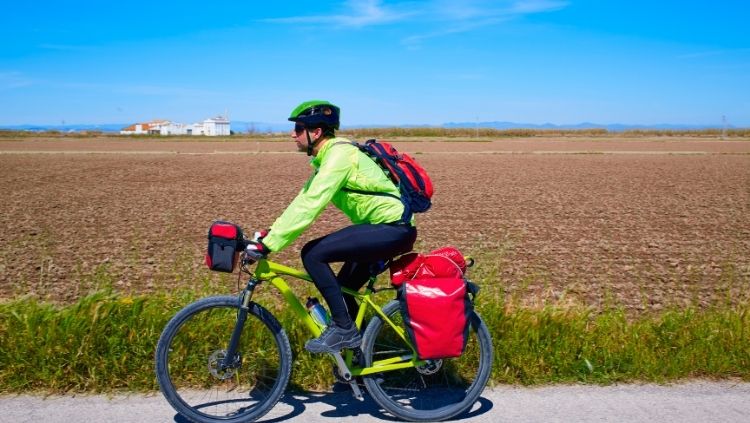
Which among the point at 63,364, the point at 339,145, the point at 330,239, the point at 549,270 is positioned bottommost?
the point at 549,270

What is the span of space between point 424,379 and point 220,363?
1.38 m

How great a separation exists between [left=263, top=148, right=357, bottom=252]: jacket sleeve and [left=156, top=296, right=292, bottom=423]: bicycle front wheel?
582mm

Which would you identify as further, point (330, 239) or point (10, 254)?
point (10, 254)

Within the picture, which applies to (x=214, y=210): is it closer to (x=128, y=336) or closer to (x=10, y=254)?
(x=10, y=254)

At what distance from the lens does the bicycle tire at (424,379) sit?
372 centimetres

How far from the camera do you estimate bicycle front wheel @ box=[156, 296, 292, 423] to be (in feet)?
11.9

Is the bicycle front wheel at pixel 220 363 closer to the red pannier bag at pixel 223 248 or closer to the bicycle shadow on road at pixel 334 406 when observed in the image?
the bicycle shadow on road at pixel 334 406

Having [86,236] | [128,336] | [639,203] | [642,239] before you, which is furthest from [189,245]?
[639,203]

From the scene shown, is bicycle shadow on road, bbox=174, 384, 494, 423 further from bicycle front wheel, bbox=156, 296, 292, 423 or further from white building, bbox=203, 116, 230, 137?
white building, bbox=203, 116, 230, 137

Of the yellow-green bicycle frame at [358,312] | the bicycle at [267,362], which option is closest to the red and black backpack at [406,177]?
the bicycle at [267,362]

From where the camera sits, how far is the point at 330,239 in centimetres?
361

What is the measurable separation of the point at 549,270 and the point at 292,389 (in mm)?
6197

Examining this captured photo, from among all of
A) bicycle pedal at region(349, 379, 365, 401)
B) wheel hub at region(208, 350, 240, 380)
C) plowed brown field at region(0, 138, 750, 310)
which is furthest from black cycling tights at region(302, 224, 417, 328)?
plowed brown field at region(0, 138, 750, 310)

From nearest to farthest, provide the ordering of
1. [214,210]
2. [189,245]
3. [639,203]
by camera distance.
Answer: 1. [189,245]
2. [214,210]
3. [639,203]
